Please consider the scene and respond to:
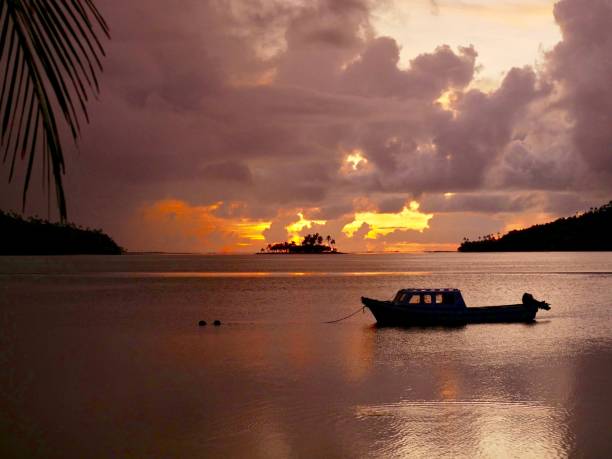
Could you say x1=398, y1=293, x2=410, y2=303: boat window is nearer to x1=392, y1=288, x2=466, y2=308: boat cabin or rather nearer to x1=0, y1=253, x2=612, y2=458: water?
x1=392, y1=288, x2=466, y2=308: boat cabin

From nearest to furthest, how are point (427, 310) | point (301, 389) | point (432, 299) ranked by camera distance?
point (301, 389)
point (427, 310)
point (432, 299)

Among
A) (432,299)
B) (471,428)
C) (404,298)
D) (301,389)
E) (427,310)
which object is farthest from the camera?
(432,299)

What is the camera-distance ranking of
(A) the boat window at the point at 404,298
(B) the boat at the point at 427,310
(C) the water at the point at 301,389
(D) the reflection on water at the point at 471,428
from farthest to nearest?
(A) the boat window at the point at 404,298, (B) the boat at the point at 427,310, (C) the water at the point at 301,389, (D) the reflection on water at the point at 471,428

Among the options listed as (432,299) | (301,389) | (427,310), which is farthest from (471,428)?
(432,299)

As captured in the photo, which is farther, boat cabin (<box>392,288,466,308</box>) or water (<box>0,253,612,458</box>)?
boat cabin (<box>392,288,466,308</box>)

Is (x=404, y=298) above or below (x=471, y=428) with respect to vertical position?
above

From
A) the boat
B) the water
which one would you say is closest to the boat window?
the boat

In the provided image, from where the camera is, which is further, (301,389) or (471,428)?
(301,389)

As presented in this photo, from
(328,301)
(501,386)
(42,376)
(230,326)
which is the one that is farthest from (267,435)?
(328,301)

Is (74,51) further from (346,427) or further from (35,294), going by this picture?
(35,294)

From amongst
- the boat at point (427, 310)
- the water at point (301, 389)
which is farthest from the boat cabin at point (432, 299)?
the water at point (301, 389)

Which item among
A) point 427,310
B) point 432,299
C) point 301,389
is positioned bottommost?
point 301,389

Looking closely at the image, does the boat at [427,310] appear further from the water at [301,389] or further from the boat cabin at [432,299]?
the water at [301,389]

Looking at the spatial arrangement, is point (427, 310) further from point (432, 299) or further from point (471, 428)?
point (471, 428)
